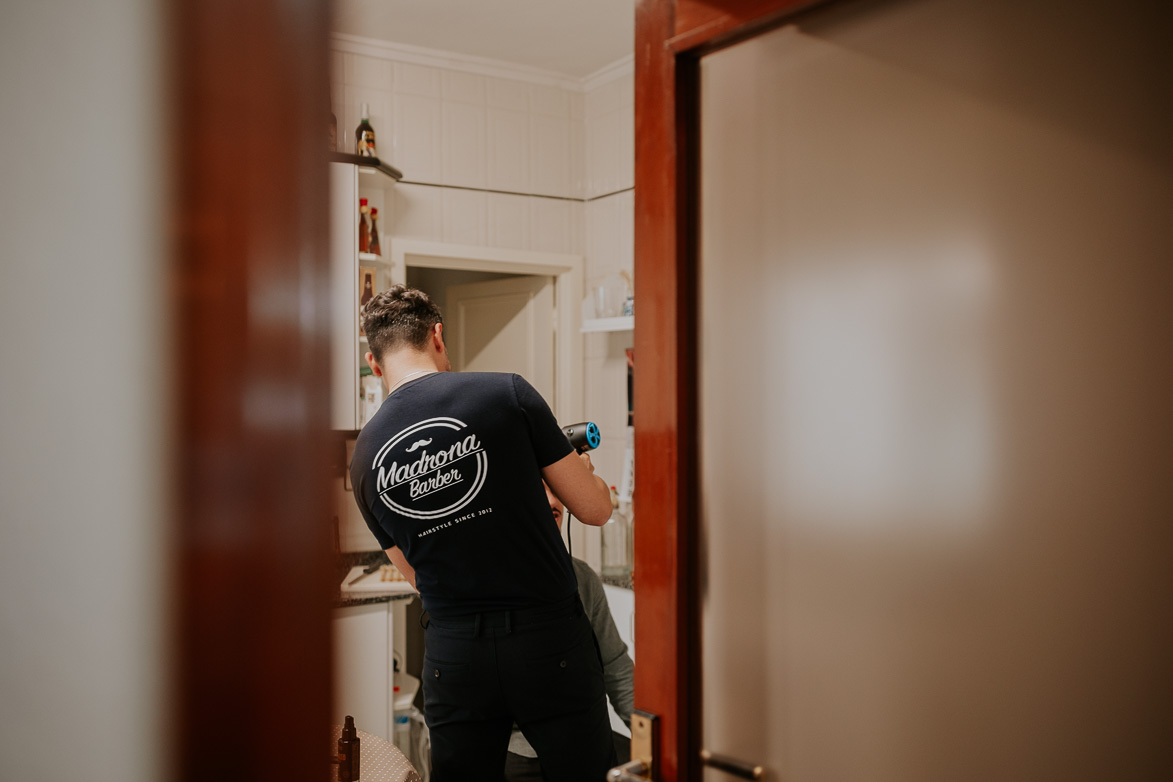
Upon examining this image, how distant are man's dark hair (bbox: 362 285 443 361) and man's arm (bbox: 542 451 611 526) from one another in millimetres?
432

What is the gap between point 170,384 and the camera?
0.20 meters

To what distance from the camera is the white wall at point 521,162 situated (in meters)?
3.19

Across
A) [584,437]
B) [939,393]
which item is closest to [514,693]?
[584,437]

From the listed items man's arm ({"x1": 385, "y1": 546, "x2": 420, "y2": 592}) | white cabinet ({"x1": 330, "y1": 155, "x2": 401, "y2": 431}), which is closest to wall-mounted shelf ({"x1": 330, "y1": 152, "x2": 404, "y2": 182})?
white cabinet ({"x1": 330, "y1": 155, "x2": 401, "y2": 431})

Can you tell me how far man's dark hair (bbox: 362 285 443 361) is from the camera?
1809 mm

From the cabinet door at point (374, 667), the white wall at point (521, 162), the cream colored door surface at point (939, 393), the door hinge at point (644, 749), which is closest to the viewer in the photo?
the cream colored door surface at point (939, 393)

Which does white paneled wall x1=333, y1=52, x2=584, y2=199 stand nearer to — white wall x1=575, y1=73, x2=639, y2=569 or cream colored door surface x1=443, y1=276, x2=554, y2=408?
white wall x1=575, y1=73, x2=639, y2=569

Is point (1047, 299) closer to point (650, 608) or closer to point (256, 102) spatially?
point (650, 608)

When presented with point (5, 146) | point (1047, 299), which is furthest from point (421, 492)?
point (5, 146)

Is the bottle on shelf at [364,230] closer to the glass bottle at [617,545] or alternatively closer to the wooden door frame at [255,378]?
the glass bottle at [617,545]

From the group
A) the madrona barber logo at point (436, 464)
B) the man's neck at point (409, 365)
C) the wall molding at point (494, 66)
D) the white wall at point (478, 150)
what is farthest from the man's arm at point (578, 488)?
the wall molding at point (494, 66)

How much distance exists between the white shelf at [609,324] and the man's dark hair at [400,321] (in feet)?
4.33

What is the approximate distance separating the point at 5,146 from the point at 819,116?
88 centimetres

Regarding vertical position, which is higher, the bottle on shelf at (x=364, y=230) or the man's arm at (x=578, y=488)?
the bottle on shelf at (x=364, y=230)
